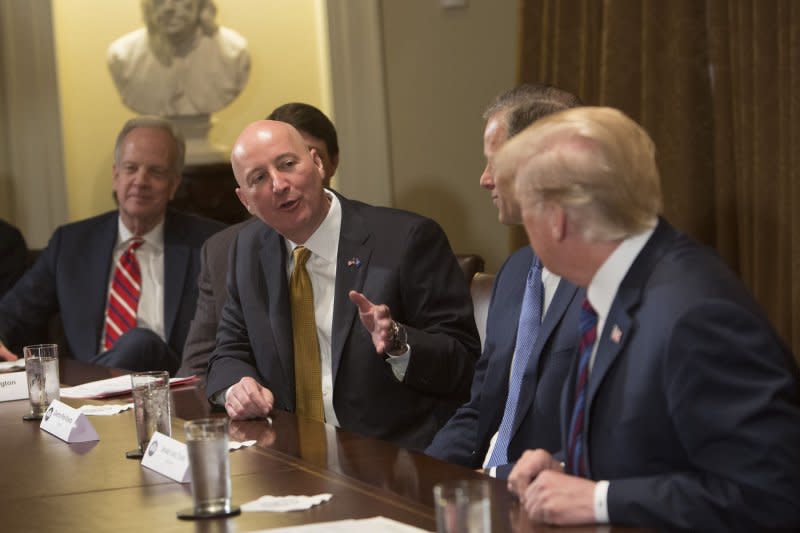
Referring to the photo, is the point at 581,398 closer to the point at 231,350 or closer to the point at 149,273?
the point at 231,350

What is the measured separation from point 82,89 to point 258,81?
37.8 inches

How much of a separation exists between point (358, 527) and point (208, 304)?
2.36 meters

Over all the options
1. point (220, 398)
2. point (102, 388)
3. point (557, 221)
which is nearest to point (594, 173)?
point (557, 221)

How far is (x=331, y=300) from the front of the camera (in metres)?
3.53

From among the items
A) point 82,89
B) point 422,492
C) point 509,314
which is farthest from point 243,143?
point 82,89

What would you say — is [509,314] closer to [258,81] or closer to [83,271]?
[83,271]

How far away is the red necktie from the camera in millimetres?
5105

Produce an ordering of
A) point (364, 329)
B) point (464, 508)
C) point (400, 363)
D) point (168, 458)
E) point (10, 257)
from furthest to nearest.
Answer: point (10, 257) → point (364, 329) → point (400, 363) → point (168, 458) → point (464, 508)

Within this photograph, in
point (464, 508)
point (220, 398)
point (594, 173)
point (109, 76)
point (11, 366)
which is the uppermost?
point (109, 76)

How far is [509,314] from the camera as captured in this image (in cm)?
283

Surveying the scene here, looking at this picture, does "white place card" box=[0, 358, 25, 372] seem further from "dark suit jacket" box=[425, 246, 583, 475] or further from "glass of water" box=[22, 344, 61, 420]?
"dark suit jacket" box=[425, 246, 583, 475]

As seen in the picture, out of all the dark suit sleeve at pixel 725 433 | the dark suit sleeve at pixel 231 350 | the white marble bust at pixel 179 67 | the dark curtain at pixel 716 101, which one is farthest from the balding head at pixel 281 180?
the white marble bust at pixel 179 67

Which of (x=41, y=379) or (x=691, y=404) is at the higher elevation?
(x=691, y=404)

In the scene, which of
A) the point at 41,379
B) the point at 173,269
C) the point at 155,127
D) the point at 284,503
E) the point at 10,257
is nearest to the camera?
the point at 284,503
